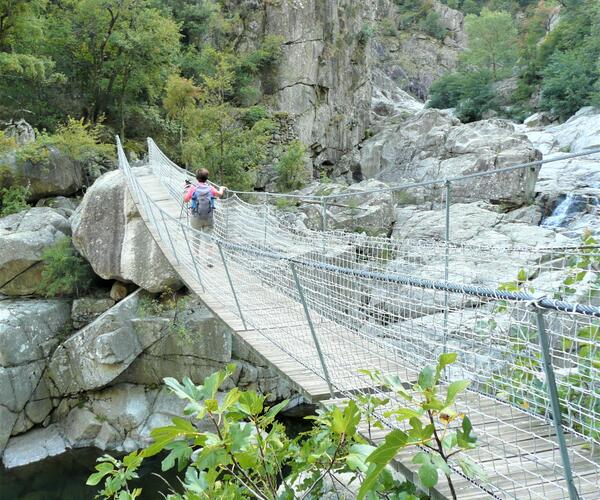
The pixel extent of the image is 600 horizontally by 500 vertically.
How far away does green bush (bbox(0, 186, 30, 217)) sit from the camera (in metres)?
7.45

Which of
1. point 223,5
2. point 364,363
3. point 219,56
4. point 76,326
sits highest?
point 223,5

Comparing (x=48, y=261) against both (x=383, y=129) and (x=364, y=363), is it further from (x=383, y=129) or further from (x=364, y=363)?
(x=383, y=129)

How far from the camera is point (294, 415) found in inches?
259

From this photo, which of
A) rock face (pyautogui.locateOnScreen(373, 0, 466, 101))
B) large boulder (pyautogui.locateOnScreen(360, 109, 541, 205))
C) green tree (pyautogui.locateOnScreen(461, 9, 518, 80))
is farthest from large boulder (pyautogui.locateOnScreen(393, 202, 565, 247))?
rock face (pyautogui.locateOnScreen(373, 0, 466, 101))

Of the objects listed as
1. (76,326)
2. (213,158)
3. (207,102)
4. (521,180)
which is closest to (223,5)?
(207,102)

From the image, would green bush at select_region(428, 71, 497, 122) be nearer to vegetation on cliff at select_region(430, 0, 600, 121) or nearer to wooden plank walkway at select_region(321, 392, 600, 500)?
vegetation on cliff at select_region(430, 0, 600, 121)

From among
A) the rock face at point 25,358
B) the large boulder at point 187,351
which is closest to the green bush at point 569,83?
the large boulder at point 187,351

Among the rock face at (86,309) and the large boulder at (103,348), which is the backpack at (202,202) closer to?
the large boulder at (103,348)

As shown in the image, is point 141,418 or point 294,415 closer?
point 141,418

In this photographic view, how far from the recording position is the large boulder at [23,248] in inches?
268

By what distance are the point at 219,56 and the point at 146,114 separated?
2.24 m

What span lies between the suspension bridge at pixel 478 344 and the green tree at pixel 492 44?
65.1 feet

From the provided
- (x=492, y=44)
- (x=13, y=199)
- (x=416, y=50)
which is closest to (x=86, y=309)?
(x=13, y=199)

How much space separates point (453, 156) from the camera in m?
11.0
